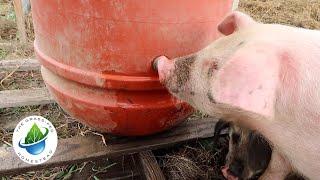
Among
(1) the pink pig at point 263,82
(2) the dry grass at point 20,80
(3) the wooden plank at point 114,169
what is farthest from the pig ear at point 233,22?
(2) the dry grass at point 20,80

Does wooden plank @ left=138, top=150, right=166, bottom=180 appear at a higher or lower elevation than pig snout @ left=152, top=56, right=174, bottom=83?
lower

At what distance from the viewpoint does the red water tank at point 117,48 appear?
1.31 meters

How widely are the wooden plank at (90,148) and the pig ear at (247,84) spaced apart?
23.3 inches

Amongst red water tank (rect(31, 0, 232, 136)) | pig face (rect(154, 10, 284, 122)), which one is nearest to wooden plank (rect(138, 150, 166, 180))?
red water tank (rect(31, 0, 232, 136))

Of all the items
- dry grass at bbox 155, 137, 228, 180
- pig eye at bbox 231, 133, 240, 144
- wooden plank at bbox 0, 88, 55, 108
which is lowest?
dry grass at bbox 155, 137, 228, 180

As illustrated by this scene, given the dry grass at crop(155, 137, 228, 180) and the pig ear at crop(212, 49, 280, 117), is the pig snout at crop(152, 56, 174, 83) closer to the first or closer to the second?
the pig ear at crop(212, 49, 280, 117)

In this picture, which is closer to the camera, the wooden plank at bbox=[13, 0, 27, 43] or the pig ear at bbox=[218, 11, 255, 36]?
the pig ear at bbox=[218, 11, 255, 36]

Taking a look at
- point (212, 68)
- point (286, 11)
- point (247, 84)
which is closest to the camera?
point (247, 84)

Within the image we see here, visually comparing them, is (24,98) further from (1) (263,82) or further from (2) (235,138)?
(1) (263,82)

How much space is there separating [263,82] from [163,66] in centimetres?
32

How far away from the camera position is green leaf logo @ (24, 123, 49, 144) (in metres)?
1.57

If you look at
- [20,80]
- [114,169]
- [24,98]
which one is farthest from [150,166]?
[20,80]

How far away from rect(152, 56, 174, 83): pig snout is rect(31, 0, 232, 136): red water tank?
3cm

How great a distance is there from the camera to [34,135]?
62.2 inches
